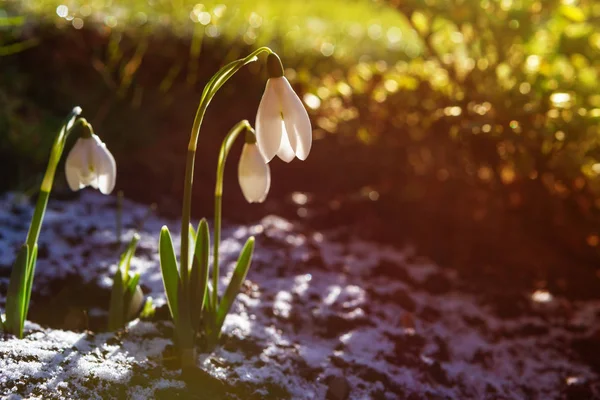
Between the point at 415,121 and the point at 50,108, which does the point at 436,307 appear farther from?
the point at 50,108

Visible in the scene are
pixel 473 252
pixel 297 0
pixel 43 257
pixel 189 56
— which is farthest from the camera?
pixel 297 0

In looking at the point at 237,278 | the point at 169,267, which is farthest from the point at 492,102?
the point at 169,267

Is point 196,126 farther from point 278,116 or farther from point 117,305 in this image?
point 117,305

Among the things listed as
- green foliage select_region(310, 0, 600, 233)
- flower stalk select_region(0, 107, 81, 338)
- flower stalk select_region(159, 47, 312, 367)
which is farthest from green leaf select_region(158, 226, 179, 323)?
green foliage select_region(310, 0, 600, 233)

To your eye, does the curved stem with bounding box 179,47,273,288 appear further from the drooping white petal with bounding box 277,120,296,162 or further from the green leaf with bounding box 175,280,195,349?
the drooping white petal with bounding box 277,120,296,162

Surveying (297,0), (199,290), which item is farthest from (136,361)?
(297,0)

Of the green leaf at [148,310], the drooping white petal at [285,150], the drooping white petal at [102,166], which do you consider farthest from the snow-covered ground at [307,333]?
the drooping white petal at [285,150]
